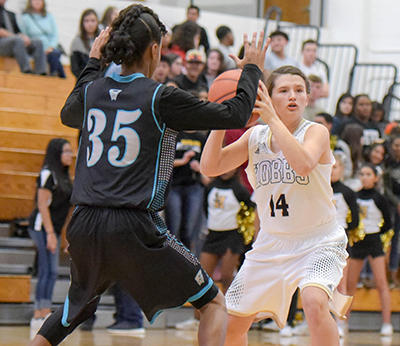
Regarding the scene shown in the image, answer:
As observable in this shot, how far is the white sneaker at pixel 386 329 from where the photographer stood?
756 cm

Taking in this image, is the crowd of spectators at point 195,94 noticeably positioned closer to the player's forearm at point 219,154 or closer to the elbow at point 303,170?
the player's forearm at point 219,154

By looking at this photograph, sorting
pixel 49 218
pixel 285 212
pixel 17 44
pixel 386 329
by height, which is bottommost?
pixel 386 329

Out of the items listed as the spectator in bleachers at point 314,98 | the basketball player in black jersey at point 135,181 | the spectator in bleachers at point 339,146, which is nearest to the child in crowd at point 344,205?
the spectator in bleachers at point 339,146

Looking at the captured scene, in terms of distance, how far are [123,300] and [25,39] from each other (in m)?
4.55

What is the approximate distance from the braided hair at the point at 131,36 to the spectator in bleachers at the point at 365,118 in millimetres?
6773

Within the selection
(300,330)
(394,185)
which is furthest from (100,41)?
(394,185)

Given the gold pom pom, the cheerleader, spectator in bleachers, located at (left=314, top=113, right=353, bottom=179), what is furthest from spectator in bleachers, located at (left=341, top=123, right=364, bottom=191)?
the gold pom pom

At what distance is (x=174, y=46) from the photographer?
1002cm

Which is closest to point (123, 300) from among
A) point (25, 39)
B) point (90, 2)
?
point (25, 39)

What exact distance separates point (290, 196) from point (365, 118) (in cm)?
650

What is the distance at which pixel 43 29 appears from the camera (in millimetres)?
9930

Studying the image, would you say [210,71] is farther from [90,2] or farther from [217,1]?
[217,1]

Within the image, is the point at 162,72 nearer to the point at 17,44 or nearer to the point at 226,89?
the point at 17,44

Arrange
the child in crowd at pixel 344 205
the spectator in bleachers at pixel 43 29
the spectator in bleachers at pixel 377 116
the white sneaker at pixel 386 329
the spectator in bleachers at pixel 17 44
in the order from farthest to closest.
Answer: the spectator in bleachers at pixel 377 116
the spectator in bleachers at pixel 43 29
the spectator in bleachers at pixel 17 44
the white sneaker at pixel 386 329
the child in crowd at pixel 344 205
